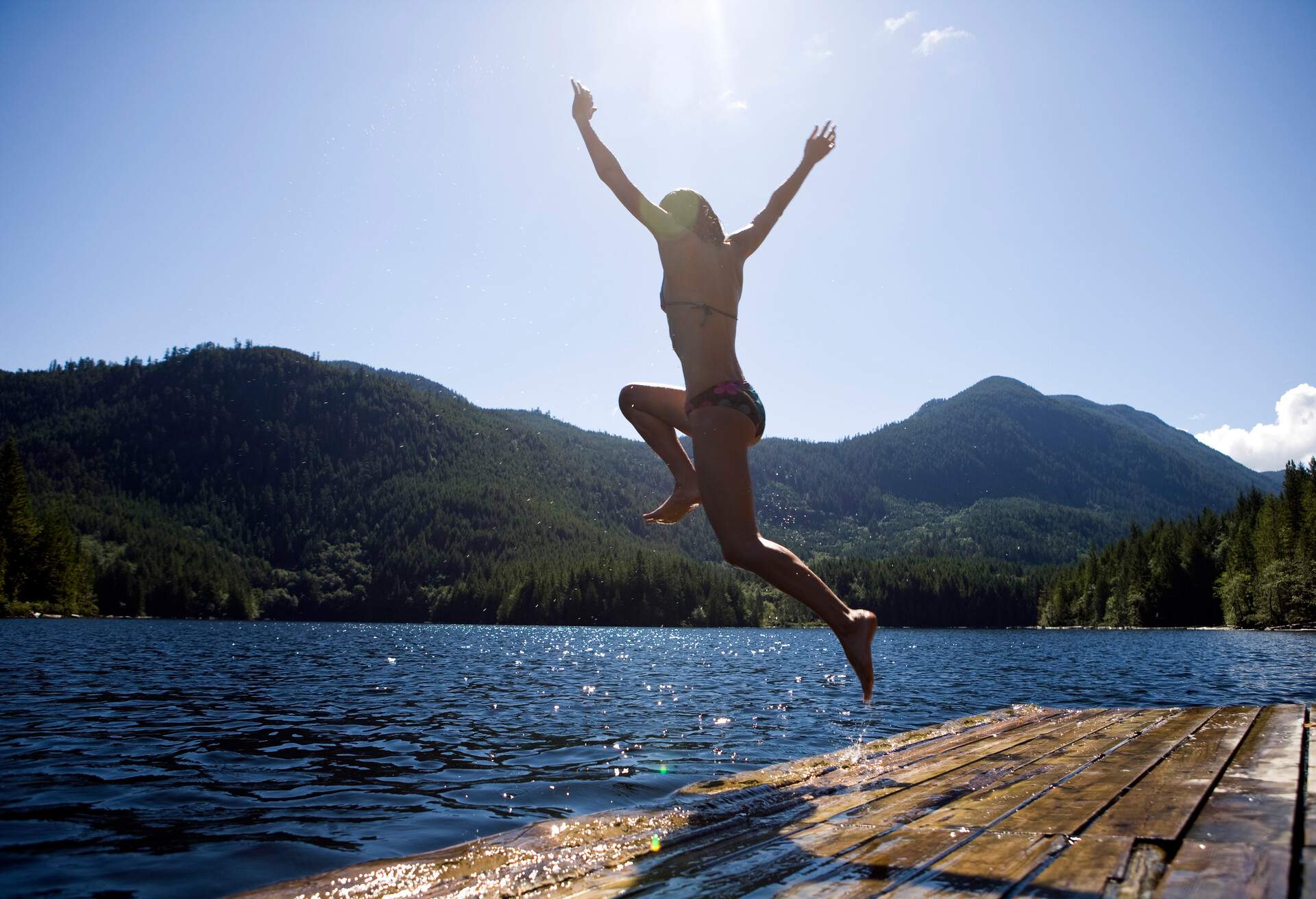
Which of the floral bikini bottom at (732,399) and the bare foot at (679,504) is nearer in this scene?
the floral bikini bottom at (732,399)

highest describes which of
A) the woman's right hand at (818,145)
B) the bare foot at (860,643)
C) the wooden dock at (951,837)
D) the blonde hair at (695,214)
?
the woman's right hand at (818,145)

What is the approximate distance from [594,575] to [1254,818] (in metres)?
140

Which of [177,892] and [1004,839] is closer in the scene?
[1004,839]

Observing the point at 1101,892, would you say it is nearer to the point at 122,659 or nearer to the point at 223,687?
the point at 223,687

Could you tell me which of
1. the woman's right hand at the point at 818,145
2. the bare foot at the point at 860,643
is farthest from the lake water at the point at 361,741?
the woman's right hand at the point at 818,145

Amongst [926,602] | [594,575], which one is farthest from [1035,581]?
[594,575]

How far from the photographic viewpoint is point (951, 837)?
3.18m

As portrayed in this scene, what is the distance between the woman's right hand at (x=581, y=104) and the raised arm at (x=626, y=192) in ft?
0.35

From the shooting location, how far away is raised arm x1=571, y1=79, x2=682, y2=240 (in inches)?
179

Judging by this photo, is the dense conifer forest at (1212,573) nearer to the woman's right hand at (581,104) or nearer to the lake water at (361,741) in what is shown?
the lake water at (361,741)

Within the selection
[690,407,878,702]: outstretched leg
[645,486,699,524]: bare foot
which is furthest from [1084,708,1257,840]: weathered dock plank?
[645,486,699,524]: bare foot

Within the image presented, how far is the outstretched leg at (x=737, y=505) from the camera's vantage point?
415 centimetres

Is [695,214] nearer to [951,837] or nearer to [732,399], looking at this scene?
[732,399]

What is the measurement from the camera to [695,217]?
15.0 feet
